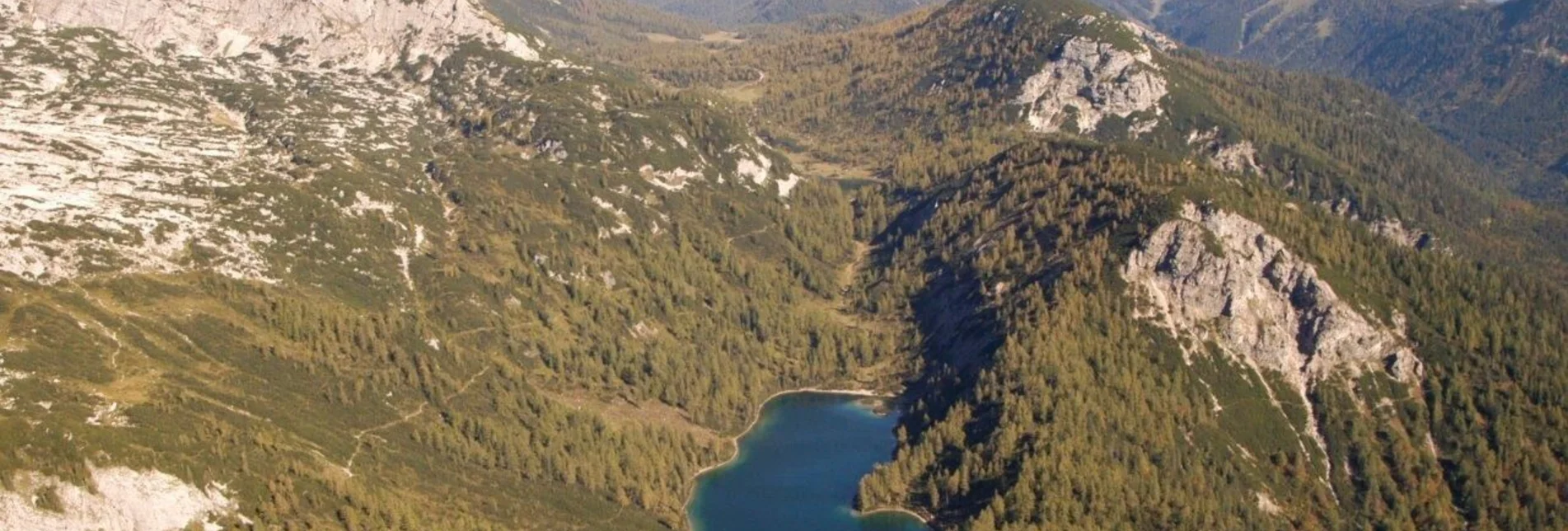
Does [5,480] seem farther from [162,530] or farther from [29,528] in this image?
[162,530]

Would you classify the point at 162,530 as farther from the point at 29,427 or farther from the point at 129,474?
the point at 29,427

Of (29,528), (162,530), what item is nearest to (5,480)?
(29,528)

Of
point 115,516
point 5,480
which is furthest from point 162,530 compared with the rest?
point 5,480

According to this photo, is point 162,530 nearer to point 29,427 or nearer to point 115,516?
point 115,516

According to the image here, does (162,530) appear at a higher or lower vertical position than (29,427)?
lower

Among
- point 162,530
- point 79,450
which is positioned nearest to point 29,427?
point 79,450
